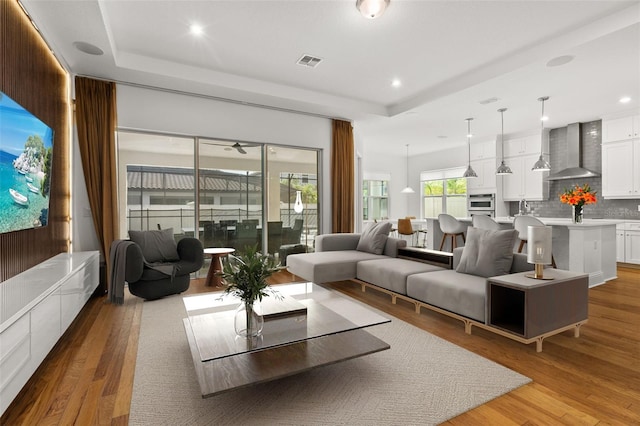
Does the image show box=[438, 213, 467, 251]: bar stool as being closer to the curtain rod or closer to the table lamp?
the curtain rod

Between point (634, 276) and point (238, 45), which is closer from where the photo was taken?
point (238, 45)

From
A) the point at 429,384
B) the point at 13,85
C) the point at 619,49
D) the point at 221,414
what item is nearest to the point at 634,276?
the point at 619,49

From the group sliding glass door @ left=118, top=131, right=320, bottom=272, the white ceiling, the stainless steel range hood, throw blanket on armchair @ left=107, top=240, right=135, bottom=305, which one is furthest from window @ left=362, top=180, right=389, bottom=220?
throw blanket on armchair @ left=107, top=240, right=135, bottom=305

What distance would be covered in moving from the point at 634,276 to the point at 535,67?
12.0ft

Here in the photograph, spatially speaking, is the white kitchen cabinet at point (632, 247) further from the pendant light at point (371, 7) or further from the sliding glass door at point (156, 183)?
the sliding glass door at point (156, 183)

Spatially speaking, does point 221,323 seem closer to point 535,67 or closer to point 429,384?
point 429,384

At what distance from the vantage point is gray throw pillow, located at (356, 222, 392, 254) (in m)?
4.63

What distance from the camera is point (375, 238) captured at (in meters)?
4.68

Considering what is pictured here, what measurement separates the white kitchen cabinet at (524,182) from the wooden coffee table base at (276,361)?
6676mm

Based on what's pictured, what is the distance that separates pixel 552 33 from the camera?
11.3ft

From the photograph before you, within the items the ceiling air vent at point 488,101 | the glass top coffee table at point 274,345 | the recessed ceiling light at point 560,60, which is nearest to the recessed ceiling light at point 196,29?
the glass top coffee table at point 274,345

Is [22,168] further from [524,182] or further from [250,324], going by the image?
[524,182]

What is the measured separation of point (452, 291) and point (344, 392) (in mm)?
1432

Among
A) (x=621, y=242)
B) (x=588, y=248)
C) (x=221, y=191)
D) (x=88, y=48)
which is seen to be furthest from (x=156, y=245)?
(x=621, y=242)
